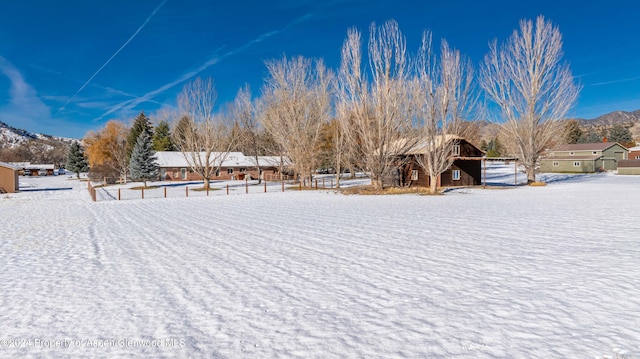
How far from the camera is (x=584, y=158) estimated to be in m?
56.9

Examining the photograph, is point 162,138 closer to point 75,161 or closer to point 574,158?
point 75,161

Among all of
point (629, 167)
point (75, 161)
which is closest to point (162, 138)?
point (75, 161)

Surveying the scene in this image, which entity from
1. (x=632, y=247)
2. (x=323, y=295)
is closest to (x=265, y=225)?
(x=323, y=295)

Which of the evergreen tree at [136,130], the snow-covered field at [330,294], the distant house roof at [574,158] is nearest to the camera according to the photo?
the snow-covered field at [330,294]

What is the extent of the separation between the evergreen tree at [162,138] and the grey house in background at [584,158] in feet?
209

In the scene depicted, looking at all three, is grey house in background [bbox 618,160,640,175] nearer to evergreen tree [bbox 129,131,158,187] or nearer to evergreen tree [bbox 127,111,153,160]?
evergreen tree [bbox 129,131,158,187]

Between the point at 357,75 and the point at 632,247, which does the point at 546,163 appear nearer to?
the point at 357,75

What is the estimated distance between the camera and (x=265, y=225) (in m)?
12.4

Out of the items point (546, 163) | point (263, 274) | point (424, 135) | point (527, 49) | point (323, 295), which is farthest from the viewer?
point (546, 163)

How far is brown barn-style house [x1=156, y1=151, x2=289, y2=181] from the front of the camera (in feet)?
182

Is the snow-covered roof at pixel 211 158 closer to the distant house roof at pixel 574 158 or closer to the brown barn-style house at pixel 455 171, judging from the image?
the brown barn-style house at pixel 455 171

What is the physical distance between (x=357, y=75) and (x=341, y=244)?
65.5ft

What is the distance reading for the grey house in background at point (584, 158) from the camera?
56.8 metres

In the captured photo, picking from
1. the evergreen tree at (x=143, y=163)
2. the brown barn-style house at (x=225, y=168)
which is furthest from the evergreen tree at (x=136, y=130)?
the evergreen tree at (x=143, y=163)
